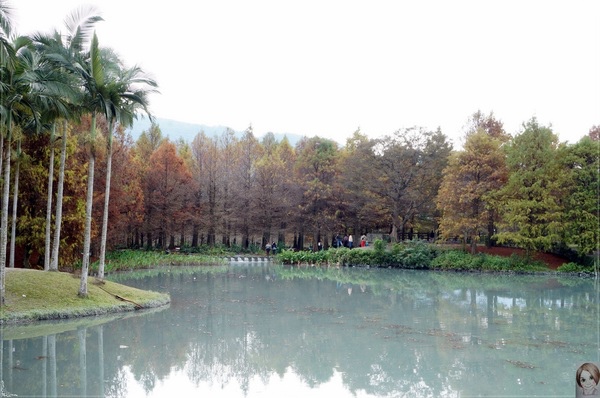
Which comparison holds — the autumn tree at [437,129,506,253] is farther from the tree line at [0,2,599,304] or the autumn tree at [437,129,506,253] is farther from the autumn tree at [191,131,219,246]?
the autumn tree at [191,131,219,246]

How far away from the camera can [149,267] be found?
31562mm

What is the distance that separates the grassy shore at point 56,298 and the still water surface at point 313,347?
0.48 meters

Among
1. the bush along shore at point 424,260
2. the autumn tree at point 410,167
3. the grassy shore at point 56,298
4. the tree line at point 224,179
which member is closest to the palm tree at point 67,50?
the tree line at point 224,179

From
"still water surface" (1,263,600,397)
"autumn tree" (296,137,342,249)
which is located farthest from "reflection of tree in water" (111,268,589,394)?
"autumn tree" (296,137,342,249)

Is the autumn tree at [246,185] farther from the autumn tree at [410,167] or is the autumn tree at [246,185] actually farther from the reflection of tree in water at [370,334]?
the reflection of tree in water at [370,334]

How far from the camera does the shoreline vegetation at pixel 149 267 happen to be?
1404 cm

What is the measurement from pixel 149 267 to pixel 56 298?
17285mm

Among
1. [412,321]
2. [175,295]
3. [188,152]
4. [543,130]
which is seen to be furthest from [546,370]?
[188,152]

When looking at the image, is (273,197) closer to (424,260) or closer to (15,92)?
(424,260)

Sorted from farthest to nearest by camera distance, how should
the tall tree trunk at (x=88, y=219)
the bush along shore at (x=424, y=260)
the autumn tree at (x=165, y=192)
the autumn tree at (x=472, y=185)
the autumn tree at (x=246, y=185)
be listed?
1. the autumn tree at (x=246, y=185)
2. the autumn tree at (x=165, y=192)
3. the autumn tree at (x=472, y=185)
4. the bush along shore at (x=424, y=260)
5. the tall tree trunk at (x=88, y=219)

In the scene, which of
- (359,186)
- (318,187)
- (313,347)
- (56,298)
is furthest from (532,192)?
(56,298)

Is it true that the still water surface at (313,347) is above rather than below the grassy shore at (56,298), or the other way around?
below

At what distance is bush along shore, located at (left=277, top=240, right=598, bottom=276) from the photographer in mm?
31453

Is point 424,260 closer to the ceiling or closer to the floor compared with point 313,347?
closer to the ceiling
